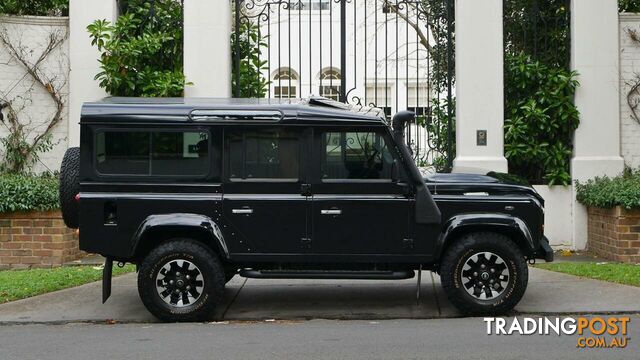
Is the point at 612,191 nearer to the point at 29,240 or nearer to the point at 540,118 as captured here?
the point at 540,118

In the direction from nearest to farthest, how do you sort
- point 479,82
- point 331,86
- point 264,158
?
point 264,158 < point 331,86 < point 479,82

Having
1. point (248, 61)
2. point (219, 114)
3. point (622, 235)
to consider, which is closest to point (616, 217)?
point (622, 235)

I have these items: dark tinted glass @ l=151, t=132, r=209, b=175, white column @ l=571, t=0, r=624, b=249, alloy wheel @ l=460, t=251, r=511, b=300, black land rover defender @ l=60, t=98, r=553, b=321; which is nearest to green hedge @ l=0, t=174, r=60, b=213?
black land rover defender @ l=60, t=98, r=553, b=321

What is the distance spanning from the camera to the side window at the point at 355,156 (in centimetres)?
849

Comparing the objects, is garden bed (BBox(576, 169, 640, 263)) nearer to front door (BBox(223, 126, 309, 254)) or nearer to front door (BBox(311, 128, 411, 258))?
front door (BBox(311, 128, 411, 258))

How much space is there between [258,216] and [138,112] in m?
1.54

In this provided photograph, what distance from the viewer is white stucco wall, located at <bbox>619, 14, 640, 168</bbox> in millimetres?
13305

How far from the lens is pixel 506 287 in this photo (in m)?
8.32

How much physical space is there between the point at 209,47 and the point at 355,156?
547 cm

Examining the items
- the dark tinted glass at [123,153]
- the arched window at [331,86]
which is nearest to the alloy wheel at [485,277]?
the dark tinted glass at [123,153]

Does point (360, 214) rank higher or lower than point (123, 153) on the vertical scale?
lower

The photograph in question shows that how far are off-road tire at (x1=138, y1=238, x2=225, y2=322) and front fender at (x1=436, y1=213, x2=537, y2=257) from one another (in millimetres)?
2172

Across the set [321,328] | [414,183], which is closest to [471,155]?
[414,183]

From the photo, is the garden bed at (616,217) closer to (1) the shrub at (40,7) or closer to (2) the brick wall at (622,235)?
(2) the brick wall at (622,235)
